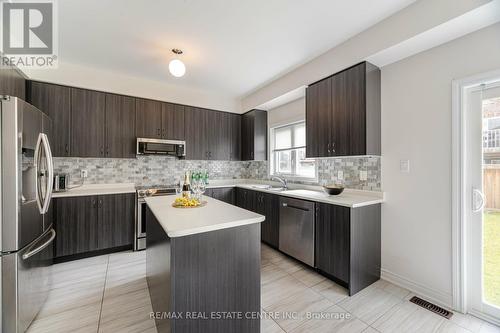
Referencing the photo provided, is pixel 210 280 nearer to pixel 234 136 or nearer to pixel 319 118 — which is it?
pixel 319 118

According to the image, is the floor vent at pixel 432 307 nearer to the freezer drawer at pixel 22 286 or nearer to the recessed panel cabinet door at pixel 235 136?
the freezer drawer at pixel 22 286

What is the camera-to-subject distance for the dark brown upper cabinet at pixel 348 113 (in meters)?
2.27

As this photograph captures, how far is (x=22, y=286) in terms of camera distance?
5.05ft

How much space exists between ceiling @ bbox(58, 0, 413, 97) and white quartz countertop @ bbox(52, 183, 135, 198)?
1859 mm

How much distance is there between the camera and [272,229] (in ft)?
10.3

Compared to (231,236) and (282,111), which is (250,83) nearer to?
(282,111)

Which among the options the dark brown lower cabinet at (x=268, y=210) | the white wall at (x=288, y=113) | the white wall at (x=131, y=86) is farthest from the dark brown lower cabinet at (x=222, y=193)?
the white wall at (x=131, y=86)

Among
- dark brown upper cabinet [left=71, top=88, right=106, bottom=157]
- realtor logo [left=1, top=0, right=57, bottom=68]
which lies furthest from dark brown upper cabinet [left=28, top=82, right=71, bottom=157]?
→ realtor logo [left=1, top=0, right=57, bottom=68]

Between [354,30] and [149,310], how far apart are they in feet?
11.3

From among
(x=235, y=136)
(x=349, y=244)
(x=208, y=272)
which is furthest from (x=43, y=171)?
(x=235, y=136)

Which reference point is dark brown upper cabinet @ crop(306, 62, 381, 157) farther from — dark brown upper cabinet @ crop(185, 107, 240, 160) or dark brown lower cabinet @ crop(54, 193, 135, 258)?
dark brown lower cabinet @ crop(54, 193, 135, 258)

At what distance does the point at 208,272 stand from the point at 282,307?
1024 mm

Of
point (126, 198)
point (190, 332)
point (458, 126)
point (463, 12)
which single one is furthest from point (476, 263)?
point (126, 198)

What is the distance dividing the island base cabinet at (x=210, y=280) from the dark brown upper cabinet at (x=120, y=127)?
2.47 meters
